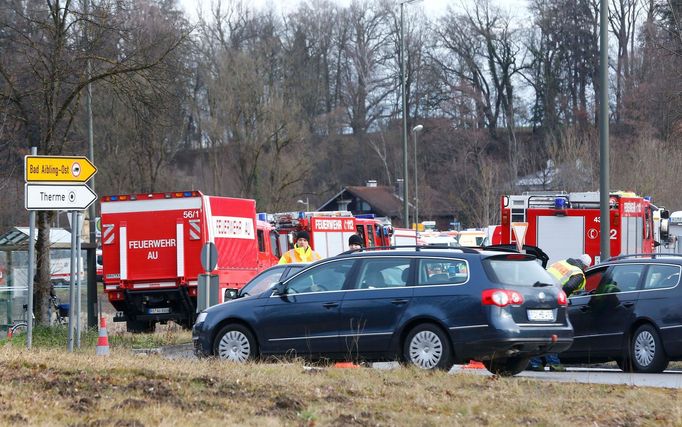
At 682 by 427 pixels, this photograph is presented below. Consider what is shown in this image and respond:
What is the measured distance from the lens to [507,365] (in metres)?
13.5

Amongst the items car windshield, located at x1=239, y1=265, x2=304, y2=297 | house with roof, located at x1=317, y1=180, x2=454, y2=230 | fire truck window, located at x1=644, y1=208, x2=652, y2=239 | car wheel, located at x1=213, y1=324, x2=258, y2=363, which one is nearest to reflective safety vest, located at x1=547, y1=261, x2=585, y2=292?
car windshield, located at x1=239, y1=265, x2=304, y2=297

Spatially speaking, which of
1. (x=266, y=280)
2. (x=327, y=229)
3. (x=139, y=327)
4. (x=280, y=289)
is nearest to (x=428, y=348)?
(x=280, y=289)

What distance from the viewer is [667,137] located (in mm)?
49031

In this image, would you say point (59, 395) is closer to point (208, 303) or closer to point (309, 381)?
point (309, 381)

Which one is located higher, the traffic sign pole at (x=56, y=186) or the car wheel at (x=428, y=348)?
the traffic sign pole at (x=56, y=186)

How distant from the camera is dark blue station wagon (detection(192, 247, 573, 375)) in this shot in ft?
40.7

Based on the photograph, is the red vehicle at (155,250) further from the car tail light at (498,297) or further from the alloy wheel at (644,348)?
the car tail light at (498,297)

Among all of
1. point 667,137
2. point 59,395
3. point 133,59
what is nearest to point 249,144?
point 667,137

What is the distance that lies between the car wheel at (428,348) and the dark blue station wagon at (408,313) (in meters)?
0.01

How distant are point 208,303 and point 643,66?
4628 cm

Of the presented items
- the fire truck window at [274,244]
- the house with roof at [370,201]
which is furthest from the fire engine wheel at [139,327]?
the house with roof at [370,201]

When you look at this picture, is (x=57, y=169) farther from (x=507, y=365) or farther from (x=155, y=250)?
(x=507, y=365)

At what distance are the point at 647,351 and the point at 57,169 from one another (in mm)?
8954

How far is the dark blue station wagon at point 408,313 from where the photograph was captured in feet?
40.7
